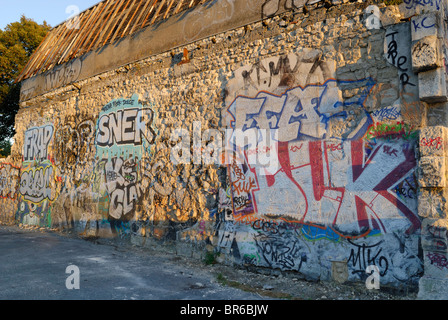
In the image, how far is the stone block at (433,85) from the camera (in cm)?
473

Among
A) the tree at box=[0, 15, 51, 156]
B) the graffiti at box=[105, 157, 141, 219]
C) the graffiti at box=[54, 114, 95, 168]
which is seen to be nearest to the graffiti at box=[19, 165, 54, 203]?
the graffiti at box=[54, 114, 95, 168]

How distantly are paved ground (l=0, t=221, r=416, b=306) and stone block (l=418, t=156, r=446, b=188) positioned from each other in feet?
4.72

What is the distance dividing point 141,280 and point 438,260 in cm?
422

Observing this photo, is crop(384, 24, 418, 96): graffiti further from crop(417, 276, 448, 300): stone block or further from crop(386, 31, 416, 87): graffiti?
crop(417, 276, 448, 300): stone block

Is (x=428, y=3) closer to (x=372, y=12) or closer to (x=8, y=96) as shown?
(x=372, y=12)

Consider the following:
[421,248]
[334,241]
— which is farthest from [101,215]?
[421,248]

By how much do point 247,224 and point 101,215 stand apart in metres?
4.78

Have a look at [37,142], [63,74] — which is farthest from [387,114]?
[37,142]

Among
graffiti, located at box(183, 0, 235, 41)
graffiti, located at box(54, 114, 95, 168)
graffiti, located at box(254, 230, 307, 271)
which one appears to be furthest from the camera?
graffiti, located at box(54, 114, 95, 168)

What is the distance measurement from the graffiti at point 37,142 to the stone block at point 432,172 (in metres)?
10.8

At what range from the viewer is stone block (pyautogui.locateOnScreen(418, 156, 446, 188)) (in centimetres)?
462

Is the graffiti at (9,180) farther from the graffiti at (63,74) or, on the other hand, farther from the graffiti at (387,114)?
the graffiti at (387,114)

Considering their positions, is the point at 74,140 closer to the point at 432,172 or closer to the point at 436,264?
the point at 432,172
